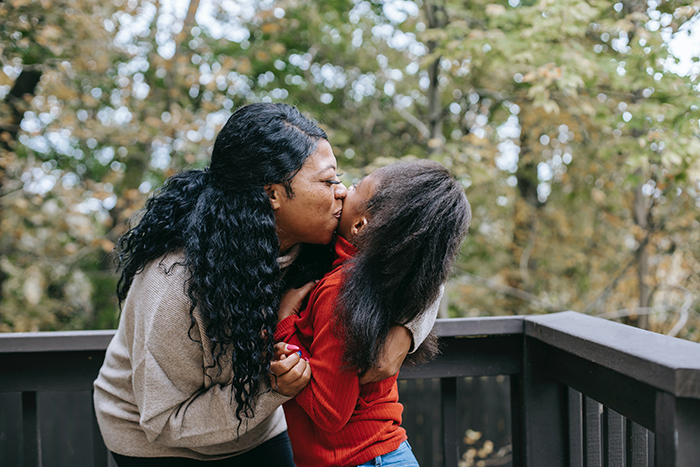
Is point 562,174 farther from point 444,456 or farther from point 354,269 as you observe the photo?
point 354,269

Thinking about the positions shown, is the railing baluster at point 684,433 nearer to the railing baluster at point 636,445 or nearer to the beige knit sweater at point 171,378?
the railing baluster at point 636,445

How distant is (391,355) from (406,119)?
4.46 meters

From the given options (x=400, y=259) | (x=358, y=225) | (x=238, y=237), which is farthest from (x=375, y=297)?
(x=238, y=237)

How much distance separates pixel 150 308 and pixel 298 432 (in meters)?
0.48

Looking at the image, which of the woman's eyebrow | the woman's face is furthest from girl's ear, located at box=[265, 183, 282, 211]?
the woman's eyebrow

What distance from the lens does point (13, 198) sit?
4.61m

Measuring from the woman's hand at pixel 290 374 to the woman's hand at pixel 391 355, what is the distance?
Result: 135 millimetres

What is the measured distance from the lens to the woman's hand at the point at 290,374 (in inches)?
42.3

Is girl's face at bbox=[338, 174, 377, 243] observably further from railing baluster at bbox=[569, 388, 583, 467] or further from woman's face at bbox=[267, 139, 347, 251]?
railing baluster at bbox=[569, 388, 583, 467]

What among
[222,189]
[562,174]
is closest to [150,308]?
[222,189]

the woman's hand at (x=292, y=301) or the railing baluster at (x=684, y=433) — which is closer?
the railing baluster at (x=684, y=433)

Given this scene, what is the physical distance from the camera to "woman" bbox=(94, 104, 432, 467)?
110 cm

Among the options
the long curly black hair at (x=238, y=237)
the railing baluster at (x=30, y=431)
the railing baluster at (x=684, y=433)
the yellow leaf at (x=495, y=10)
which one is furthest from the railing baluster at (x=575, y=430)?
the yellow leaf at (x=495, y=10)

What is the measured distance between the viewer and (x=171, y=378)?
1130mm
